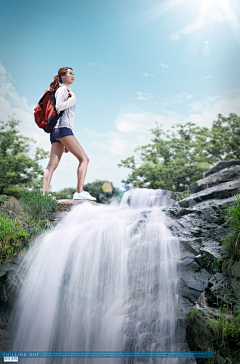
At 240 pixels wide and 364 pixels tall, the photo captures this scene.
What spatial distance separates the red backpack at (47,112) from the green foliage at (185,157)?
32.4 feet

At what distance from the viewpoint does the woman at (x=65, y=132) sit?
20.4ft

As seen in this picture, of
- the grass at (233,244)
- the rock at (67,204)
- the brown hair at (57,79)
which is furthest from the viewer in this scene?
the rock at (67,204)

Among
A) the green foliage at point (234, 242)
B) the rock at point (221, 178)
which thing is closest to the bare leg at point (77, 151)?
the rock at point (221, 178)

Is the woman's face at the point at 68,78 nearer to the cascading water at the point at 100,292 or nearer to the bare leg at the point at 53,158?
the bare leg at the point at 53,158

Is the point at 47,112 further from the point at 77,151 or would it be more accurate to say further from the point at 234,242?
the point at 234,242

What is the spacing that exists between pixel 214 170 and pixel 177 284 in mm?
5305

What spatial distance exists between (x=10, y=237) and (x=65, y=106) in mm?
3227

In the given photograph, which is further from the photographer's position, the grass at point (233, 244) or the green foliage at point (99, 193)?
the green foliage at point (99, 193)

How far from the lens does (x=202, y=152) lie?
16.3m

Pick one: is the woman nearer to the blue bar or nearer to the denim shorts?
the denim shorts

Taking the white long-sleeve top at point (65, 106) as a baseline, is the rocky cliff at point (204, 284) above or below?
below

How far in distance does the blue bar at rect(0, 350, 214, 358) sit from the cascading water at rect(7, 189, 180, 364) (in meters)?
0.05

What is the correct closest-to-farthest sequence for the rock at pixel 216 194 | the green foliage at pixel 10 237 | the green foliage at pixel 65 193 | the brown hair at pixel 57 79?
1. the green foliage at pixel 10 237
2. the rock at pixel 216 194
3. the brown hair at pixel 57 79
4. the green foliage at pixel 65 193

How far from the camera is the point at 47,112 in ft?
21.1
